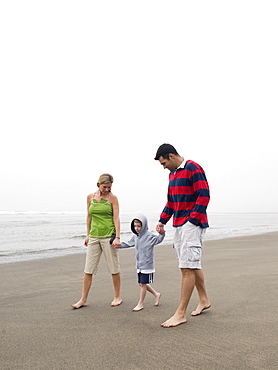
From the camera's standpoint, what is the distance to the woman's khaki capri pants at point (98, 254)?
4.76 metres

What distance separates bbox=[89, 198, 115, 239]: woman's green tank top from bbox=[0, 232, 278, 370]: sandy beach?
38.2 inches

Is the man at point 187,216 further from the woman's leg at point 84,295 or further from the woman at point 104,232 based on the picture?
the woman's leg at point 84,295

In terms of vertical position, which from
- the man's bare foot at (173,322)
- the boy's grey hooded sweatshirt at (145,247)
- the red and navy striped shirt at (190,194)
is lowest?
the man's bare foot at (173,322)

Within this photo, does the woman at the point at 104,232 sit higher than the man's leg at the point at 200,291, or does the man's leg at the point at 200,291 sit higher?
the woman at the point at 104,232

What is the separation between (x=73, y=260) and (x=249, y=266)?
15.7ft

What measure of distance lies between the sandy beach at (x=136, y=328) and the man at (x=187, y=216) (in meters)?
0.29

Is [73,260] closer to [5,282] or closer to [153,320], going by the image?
[5,282]

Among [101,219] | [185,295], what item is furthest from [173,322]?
[101,219]

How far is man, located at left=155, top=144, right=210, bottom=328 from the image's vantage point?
12.2 feet

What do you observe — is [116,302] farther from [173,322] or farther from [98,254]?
[173,322]

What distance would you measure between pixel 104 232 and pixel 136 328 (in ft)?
4.97

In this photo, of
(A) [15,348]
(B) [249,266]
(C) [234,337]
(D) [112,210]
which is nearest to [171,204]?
(D) [112,210]

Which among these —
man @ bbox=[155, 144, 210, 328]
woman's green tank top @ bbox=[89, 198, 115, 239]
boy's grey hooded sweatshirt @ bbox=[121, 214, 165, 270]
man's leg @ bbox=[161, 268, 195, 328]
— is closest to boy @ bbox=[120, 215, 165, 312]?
boy's grey hooded sweatshirt @ bbox=[121, 214, 165, 270]

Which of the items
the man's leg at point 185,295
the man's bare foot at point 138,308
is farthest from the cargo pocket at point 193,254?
the man's bare foot at point 138,308
